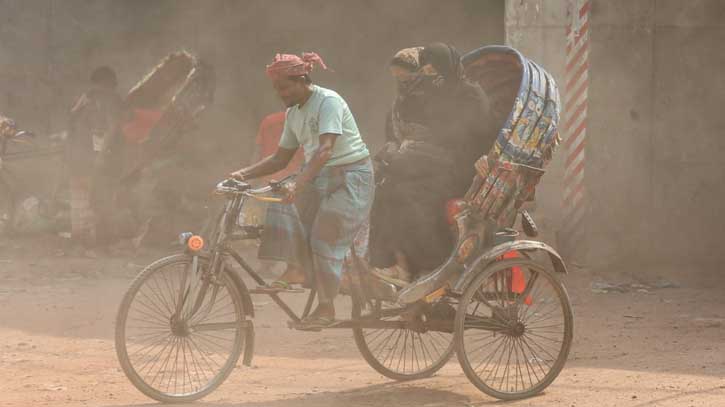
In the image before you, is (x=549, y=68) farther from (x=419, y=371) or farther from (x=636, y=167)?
(x=419, y=371)

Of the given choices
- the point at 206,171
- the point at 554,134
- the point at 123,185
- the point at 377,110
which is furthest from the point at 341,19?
the point at 554,134

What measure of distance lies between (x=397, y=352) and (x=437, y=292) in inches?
31.0

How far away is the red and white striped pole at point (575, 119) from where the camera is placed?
12.0 m

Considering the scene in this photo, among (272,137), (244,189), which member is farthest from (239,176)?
(272,137)

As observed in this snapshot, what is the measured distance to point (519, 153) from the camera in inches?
266

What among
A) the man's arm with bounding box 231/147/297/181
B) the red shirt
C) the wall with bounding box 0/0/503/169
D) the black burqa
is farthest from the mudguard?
the wall with bounding box 0/0/503/169

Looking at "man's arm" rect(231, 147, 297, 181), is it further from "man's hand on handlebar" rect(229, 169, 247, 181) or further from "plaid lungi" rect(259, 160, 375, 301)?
"plaid lungi" rect(259, 160, 375, 301)

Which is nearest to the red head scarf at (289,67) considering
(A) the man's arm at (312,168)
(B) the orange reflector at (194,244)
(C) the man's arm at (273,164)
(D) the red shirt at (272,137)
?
(A) the man's arm at (312,168)

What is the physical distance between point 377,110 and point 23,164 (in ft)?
14.3

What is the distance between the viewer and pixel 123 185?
13.0m

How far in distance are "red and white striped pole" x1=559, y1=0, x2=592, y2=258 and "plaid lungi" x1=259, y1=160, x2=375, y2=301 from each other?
5.93 meters

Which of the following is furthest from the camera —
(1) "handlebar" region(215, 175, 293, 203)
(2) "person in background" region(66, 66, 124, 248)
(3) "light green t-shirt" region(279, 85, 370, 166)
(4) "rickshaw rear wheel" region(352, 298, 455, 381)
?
(2) "person in background" region(66, 66, 124, 248)

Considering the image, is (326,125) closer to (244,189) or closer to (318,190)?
(318,190)

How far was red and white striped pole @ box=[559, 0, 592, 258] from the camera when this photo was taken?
12.0 metres
